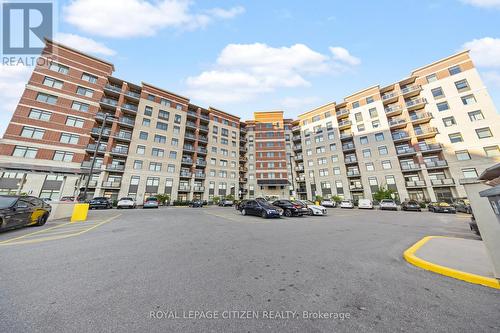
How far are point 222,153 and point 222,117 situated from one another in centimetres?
1034

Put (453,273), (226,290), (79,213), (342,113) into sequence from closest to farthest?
1. (226,290)
2. (453,273)
3. (79,213)
4. (342,113)

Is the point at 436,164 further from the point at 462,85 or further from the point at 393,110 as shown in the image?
the point at 462,85

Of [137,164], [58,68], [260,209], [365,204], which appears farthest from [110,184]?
[365,204]

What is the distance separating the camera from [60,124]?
27.5 m

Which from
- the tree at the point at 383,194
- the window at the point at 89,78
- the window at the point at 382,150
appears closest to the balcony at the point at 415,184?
the tree at the point at 383,194

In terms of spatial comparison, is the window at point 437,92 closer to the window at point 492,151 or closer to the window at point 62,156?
the window at point 492,151

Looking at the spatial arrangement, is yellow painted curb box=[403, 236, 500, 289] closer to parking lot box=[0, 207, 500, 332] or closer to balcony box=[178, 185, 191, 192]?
parking lot box=[0, 207, 500, 332]

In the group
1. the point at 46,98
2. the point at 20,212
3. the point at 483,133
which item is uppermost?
the point at 46,98

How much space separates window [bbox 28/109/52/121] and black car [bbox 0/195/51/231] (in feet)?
92.6

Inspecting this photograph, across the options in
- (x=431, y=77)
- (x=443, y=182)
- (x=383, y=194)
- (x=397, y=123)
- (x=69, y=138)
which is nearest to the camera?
(x=69, y=138)

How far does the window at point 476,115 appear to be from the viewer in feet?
89.6

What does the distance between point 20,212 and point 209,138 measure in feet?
118

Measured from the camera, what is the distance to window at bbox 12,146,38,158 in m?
24.6

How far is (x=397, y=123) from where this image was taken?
33219 millimetres
